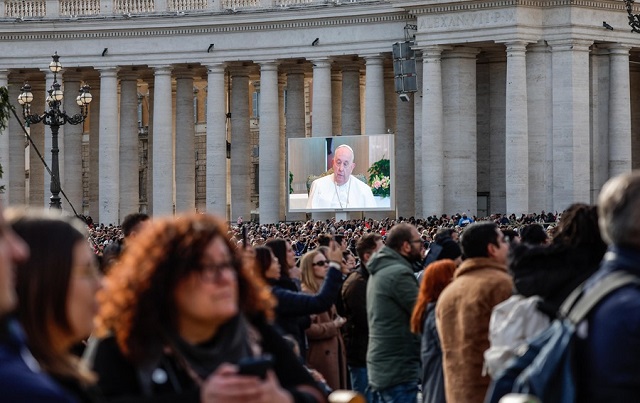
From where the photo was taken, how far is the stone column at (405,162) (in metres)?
75.2

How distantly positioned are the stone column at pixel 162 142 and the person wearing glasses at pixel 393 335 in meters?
60.0

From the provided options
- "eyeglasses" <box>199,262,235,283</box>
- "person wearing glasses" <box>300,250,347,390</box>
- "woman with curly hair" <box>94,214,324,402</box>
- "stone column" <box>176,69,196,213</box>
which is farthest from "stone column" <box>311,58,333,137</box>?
"eyeglasses" <box>199,262,235,283</box>

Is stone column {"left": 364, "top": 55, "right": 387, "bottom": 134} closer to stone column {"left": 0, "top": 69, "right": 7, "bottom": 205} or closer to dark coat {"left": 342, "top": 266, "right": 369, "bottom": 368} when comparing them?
stone column {"left": 0, "top": 69, "right": 7, "bottom": 205}

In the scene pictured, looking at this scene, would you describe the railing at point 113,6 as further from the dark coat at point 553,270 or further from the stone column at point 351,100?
the dark coat at point 553,270

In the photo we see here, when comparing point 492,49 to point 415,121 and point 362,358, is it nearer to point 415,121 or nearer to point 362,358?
point 415,121

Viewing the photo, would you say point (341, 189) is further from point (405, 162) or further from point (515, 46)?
point (515, 46)

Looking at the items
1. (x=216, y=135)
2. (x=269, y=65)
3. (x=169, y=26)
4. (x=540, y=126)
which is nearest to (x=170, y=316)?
(x=540, y=126)

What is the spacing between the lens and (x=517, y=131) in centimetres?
6775

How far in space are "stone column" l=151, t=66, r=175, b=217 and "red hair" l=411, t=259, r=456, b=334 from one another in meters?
61.2

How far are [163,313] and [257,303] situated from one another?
67 centimetres

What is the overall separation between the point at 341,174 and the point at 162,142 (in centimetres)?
1196

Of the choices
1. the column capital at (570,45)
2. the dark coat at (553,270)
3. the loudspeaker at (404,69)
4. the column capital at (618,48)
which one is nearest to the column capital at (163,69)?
the loudspeaker at (404,69)

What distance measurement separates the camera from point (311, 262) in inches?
745

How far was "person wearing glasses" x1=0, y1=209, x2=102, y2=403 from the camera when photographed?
7094mm
